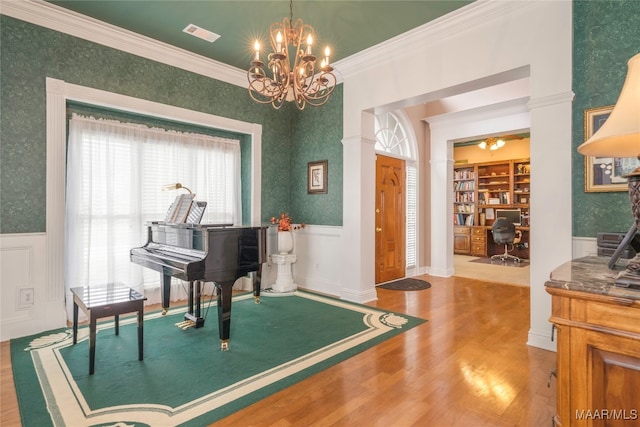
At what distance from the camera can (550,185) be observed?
293 centimetres

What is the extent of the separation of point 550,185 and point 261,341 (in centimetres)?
300

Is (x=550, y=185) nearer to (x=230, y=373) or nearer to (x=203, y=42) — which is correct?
(x=230, y=373)

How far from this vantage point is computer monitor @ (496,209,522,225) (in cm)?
806

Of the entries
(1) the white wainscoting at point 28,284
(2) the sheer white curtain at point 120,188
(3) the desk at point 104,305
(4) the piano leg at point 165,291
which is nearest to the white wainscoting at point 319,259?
(2) the sheer white curtain at point 120,188

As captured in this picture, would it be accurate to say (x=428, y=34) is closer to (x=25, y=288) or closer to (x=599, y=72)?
(x=599, y=72)

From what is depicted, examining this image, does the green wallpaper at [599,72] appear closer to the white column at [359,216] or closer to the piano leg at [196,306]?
the white column at [359,216]

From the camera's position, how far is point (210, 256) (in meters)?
2.82

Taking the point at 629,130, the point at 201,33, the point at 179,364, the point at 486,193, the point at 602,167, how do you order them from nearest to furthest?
the point at 629,130
the point at 179,364
the point at 602,167
the point at 201,33
the point at 486,193

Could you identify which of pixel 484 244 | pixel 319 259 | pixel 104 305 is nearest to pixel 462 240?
pixel 484 244

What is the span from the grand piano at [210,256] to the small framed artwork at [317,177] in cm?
193

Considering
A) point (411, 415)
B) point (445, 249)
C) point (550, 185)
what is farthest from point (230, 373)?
point (445, 249)

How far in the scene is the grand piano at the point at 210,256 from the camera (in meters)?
2.81

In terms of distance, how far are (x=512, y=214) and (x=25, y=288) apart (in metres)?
9.17

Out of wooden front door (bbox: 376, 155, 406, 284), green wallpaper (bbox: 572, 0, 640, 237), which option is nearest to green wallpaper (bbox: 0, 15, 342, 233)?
wooden front door (bbox: 376, 155, 406, 284)
